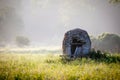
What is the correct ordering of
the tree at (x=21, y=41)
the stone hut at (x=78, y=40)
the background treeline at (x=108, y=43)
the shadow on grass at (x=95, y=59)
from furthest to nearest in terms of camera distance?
the tree at (x=21, y=41) < the background treeline at (x=108, y=43) < the stone hut at (x=78, y=40) < the shadow on grass at (x=95, y=59)

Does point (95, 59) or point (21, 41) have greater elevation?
point (21, 41)

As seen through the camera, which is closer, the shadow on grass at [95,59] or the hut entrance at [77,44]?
the shadow on grass at [95,59]

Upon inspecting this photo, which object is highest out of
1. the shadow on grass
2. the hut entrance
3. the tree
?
the tree

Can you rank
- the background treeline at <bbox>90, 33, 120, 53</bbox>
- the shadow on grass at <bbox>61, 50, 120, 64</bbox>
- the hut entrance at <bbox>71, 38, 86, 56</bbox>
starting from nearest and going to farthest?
1. the shadow on grass at <bbox>61, 50, 120, 64</bbox>
2. the hut entrance at <bbox>71, 38, 86, 56</bbox>
3. the background treeline at <bbox>90, 33, 120, 53</bbox>

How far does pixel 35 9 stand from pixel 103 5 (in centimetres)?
3648

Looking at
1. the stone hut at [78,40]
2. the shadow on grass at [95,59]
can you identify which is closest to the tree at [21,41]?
the stone hut at [78,40]

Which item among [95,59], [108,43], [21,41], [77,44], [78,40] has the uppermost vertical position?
[21,41]

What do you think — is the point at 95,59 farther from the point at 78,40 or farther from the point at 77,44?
the point at 77,44

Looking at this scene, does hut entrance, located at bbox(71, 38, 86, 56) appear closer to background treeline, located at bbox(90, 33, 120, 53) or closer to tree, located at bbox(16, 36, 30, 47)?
background treeline, located at bbox(90, 33, 120, 53)

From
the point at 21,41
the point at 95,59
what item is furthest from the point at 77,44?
the point at 21,41

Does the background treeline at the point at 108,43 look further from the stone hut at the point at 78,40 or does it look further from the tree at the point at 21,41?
the tree at the point at 21,41

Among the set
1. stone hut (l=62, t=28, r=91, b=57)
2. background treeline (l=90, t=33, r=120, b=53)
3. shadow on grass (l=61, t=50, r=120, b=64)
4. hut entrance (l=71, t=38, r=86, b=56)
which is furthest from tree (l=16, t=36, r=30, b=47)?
shadow on grass (l=61, t=50, r=120, b=64)

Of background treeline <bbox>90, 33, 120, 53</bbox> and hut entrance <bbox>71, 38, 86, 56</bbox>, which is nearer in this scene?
hut entrance <bbox>71, 38, 86, 56</bbox>

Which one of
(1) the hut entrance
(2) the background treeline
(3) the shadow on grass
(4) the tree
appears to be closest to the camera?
(3) the shadow on grass
